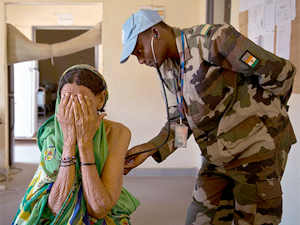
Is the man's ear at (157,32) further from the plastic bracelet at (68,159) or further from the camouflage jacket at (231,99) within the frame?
the plastic bracelet at (68,159)

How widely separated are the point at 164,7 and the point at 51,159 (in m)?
3.04

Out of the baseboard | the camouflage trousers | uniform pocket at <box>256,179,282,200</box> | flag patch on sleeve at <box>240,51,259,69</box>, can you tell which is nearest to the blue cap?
flag patch on sleeve at <box>240,51,259,69</box>

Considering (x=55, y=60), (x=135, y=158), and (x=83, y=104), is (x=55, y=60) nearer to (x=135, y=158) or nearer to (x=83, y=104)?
(x=135, y=158)

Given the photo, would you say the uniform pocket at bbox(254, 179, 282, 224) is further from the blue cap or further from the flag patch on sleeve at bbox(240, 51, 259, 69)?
the blue cap

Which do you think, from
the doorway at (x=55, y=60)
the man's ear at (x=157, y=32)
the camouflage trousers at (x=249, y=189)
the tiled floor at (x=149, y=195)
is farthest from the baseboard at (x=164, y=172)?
the doorway at (x=55, y=60)

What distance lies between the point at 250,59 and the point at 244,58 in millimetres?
25

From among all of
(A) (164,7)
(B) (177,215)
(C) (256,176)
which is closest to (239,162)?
(C) (256,176)

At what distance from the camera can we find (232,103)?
1576 mm

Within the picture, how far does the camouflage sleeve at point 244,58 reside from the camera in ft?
4.65

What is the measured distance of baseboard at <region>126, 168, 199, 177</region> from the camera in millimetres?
4223

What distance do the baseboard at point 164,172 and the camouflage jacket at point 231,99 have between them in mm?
2657

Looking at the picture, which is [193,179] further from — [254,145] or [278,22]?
[254,145]

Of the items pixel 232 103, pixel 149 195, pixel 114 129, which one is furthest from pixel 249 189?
pixel 149 195

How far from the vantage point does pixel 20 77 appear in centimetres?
627
